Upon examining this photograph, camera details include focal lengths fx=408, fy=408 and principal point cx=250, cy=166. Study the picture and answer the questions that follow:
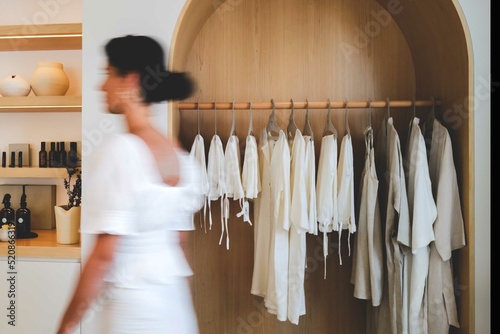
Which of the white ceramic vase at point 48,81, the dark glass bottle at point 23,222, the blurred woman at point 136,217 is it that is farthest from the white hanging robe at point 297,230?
the dark glass bottle at point 23,222

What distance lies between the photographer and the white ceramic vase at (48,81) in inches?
95.0

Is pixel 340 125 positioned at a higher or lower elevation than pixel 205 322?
higher

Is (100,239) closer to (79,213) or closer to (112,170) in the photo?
(112,170)

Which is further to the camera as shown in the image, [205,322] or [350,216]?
[205,322]

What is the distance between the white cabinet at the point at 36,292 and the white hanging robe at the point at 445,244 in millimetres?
1804

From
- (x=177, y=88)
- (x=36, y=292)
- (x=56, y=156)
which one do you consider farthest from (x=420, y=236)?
(x=56, y=156)

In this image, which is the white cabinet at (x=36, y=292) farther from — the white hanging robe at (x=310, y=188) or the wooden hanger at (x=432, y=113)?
the wooden hanger at (x=432, y=113)

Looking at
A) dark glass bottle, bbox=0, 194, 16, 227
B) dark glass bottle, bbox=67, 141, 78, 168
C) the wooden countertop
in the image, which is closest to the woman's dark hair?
the wooden countertop

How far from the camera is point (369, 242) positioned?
2109mm

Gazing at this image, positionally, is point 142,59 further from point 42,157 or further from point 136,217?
point 42,157

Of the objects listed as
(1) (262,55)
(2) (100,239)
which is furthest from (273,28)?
(2) (100,239)

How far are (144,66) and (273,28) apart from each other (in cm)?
143
